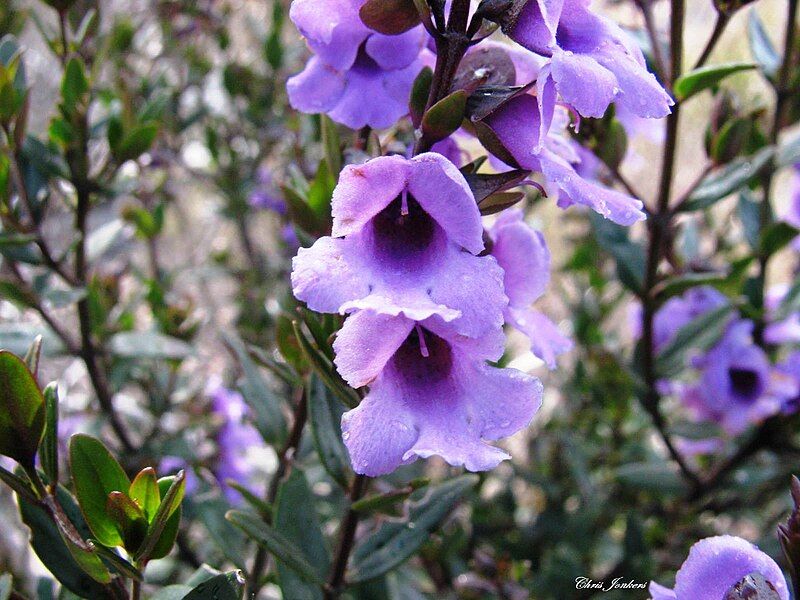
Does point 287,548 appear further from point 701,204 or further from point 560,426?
point 560,426

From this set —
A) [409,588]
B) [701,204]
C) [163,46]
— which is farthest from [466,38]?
[163,46]

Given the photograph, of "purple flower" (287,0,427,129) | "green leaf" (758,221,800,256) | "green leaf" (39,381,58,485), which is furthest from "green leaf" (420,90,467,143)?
"green leaf" (758,221,800,256)

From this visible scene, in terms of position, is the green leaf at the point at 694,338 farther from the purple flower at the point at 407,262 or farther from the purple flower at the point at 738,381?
the purple flower at the point at 407,262

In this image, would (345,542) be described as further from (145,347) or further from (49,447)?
(145,347)

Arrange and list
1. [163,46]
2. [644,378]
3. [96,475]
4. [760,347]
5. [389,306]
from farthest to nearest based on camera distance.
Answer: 1. [163,46]
2. [760,347]
3. [644,378]
4. [96,475]
5. [389,306]

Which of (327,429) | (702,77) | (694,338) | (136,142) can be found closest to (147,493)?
(327,429)

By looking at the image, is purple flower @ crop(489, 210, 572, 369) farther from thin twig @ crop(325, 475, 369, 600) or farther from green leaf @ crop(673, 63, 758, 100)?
green leaf @ crop(673, 63, 758, 100)

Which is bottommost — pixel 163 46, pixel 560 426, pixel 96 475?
pixel 560 426
